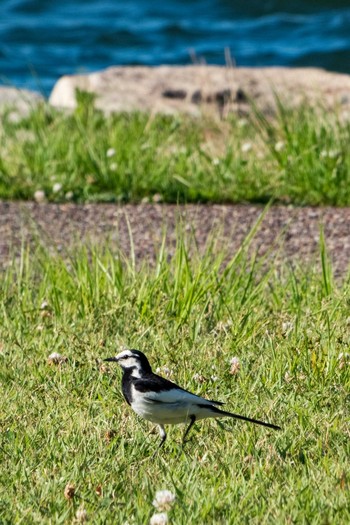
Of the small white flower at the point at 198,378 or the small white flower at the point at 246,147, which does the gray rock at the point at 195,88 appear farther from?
the small white flower at the point at 198,378

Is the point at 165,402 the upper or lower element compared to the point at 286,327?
upper

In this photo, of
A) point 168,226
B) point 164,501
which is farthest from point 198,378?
point 168,226

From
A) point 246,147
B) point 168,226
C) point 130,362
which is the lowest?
point 168,226

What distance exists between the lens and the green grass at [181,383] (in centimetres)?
329

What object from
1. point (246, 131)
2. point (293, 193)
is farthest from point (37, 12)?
point (293, 193)

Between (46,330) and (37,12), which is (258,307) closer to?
(46,330)

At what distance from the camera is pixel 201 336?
15.9 ft

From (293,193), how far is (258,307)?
249 centimetres

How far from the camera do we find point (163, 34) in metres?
19.1

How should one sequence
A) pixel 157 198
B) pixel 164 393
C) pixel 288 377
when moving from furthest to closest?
pixel 157 198 < pixel 288 377 < pixel 164 393

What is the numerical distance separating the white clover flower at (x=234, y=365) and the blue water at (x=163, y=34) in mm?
12358

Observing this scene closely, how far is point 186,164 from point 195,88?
322cm

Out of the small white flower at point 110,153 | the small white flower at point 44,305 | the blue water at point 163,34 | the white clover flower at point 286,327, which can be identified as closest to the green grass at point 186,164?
the small white flower at point 110,153

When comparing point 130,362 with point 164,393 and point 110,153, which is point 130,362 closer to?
point 164,393
